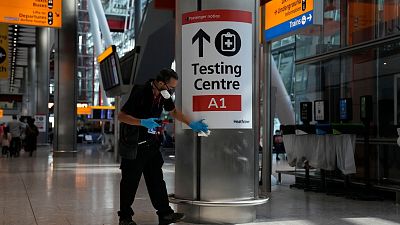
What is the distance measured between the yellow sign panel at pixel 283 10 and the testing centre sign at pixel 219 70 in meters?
2.30

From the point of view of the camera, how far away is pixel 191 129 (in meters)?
5.98

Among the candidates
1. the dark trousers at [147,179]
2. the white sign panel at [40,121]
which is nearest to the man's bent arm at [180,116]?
the dark trousers at [147,179]

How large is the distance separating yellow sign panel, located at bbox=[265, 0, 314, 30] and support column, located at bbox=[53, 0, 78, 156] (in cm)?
1462

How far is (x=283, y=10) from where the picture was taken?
8828 millimetres

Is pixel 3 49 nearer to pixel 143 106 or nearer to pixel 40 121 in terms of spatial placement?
pixel 40 121

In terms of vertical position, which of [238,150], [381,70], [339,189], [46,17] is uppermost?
[46,17]

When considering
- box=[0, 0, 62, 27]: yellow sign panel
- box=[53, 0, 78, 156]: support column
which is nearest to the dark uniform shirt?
box=[0, 0, 62, 27]: yellow sign panel

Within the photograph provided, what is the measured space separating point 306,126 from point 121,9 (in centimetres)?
3483

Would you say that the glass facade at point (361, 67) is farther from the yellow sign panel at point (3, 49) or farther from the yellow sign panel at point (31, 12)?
the yellow sign panel at point (3, 49)

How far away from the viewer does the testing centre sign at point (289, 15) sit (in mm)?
7828

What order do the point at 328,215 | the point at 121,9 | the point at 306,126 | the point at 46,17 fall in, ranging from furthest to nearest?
the point at 121,9, the point at 46,17, the point at 306,126, the point at 328,215

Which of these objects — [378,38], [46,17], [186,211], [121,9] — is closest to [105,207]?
[186,211]

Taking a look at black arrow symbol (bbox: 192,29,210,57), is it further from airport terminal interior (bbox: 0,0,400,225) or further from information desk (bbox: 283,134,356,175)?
information desk (bbox: 283,134,356,175)

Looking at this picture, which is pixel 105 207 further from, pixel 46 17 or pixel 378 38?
pixel 46 17
